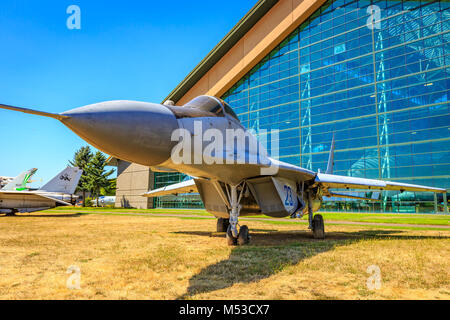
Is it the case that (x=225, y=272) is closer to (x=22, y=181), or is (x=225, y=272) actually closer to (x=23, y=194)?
(x=23, y=194)

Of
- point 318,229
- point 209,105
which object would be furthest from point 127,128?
point 318,229

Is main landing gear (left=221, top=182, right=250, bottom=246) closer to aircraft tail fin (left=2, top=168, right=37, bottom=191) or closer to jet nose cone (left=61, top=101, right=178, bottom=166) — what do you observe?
jet nose cone (left=61, top=101, right=178, bottom=166)

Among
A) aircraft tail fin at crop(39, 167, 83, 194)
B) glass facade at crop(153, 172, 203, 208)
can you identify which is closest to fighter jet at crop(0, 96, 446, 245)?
aircraft tail fin at crop(39, 167, 83, 194)

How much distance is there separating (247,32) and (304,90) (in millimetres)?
11412

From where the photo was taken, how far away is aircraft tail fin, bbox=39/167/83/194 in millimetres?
25141

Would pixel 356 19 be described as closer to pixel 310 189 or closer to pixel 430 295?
pixel 310 189

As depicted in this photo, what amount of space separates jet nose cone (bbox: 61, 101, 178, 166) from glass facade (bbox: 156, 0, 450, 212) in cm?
2811

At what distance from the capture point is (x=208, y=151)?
204 inches

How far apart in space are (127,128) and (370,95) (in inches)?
1198

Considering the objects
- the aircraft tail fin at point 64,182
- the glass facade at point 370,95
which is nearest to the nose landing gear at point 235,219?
the aircraft tail fin at point 64,182

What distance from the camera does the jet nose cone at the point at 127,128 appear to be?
3.29 meters

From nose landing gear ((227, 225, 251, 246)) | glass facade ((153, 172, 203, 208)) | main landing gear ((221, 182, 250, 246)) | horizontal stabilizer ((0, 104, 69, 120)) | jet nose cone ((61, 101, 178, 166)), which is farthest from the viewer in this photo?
glass facade ((153, 172, 203, 208))
